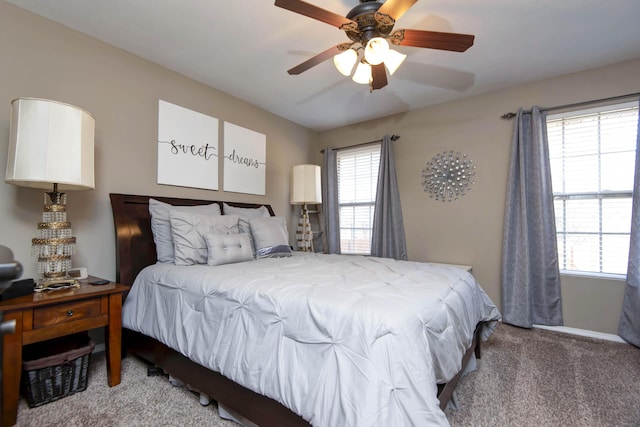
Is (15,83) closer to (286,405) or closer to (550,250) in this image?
(286,405)

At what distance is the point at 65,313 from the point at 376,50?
7.66 feet

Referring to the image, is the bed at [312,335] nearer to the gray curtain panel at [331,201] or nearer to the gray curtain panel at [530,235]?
the gray curtain panel at [530,235]

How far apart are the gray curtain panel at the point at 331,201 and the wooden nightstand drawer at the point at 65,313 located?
304 centimetres

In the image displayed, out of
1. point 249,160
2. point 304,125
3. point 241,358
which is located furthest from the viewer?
point 304,125

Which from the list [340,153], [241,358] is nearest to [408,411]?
[241,358]

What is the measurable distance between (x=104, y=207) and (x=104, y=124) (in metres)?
0.68

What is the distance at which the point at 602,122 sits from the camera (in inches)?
112

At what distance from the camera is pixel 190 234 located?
2354mm

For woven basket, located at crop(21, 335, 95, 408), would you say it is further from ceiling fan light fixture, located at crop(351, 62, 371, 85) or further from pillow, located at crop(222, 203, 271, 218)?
ceiling fan light fixture, located at crop(351, 62, 371, 85)

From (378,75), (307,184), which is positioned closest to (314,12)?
(378,75)

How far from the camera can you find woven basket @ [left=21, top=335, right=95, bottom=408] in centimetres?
167

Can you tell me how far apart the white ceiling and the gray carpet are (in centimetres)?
252

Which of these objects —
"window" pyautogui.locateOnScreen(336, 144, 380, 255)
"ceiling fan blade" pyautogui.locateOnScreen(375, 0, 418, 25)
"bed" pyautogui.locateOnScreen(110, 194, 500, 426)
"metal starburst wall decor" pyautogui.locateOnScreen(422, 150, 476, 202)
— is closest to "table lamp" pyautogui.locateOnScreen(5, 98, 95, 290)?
"bed" pyautogui.locateOnScreen(110, 194, 500, 426)

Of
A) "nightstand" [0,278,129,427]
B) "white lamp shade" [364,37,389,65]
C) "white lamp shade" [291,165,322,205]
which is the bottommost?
"nightstand" [0,278,129,427]
